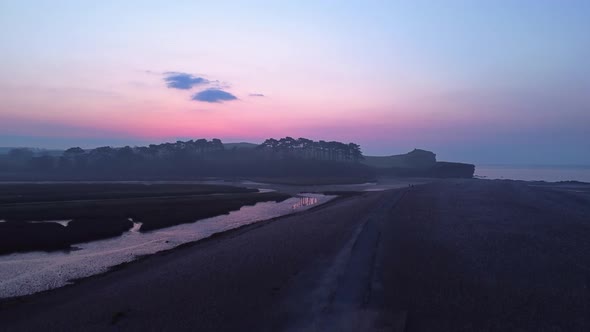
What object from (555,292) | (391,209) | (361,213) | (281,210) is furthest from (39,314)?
(281,210)

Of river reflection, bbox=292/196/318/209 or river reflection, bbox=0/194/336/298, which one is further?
river reflection, bbox=292/196/318/209

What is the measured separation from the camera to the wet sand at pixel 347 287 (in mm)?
11719

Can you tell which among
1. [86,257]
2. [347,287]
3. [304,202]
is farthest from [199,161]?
[347,287]

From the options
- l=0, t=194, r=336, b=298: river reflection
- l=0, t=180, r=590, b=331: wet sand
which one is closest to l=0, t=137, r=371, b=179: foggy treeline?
l=0, t=194, r=336, b=298: river reflection

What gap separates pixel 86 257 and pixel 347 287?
46.3ft

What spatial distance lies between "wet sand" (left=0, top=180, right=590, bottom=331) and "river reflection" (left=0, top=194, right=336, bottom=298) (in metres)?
1.50

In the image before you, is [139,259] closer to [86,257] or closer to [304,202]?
[86,257]

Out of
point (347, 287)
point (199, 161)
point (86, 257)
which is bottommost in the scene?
point (86, 257)

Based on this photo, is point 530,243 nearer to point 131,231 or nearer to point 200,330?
point 200,330

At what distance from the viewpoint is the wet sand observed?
1172cm

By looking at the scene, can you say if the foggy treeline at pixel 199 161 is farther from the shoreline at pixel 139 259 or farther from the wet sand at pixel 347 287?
the wet sand at pixel 347 287

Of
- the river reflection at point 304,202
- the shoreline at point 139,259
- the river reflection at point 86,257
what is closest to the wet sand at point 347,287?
the shoreline at point 139,259

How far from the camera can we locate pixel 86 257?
22.6 m

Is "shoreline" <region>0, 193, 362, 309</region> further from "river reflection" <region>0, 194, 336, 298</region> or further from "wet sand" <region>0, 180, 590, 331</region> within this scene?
"river reflection" <region>0, 194, 336, 298</region>
